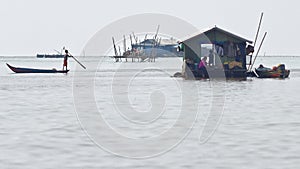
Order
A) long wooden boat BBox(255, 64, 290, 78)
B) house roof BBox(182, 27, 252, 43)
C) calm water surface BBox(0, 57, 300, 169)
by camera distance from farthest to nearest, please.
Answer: long wooden boat BBox(255, 64, 290, 78) → house roof BBox(182, 27, 252, 43) → calm water surface BBox(0, 57, 300, 169)

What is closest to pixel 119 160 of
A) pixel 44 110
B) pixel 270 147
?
pixel 270 147

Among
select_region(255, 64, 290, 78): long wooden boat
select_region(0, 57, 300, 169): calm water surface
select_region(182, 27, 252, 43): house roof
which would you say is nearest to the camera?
select_region(0, 57, 300, 169): calm water surface

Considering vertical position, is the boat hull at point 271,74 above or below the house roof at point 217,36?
below

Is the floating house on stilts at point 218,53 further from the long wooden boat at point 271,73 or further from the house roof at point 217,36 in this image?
the long wooden boat at point 271,73

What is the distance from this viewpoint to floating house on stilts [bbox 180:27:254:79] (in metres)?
50.5

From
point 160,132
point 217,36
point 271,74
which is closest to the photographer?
point 160,132

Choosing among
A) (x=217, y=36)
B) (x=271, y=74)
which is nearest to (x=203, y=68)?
(x=217, y=36)

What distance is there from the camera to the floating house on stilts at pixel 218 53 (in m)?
50.5

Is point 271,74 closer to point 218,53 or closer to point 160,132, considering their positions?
point 218,53

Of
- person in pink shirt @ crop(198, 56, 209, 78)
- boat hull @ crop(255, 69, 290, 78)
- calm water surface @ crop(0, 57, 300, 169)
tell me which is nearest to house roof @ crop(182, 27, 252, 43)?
person in pink shirt @ crop(198, 56, 209, 78)

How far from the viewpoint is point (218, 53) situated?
5066cm

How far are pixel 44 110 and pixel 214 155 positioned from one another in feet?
46.9

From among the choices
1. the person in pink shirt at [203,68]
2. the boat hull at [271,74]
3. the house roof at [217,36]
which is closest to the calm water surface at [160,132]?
the person in pink shirt at [203,68]

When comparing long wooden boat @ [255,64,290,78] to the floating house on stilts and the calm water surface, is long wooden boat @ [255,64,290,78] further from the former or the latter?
the calm water surface
